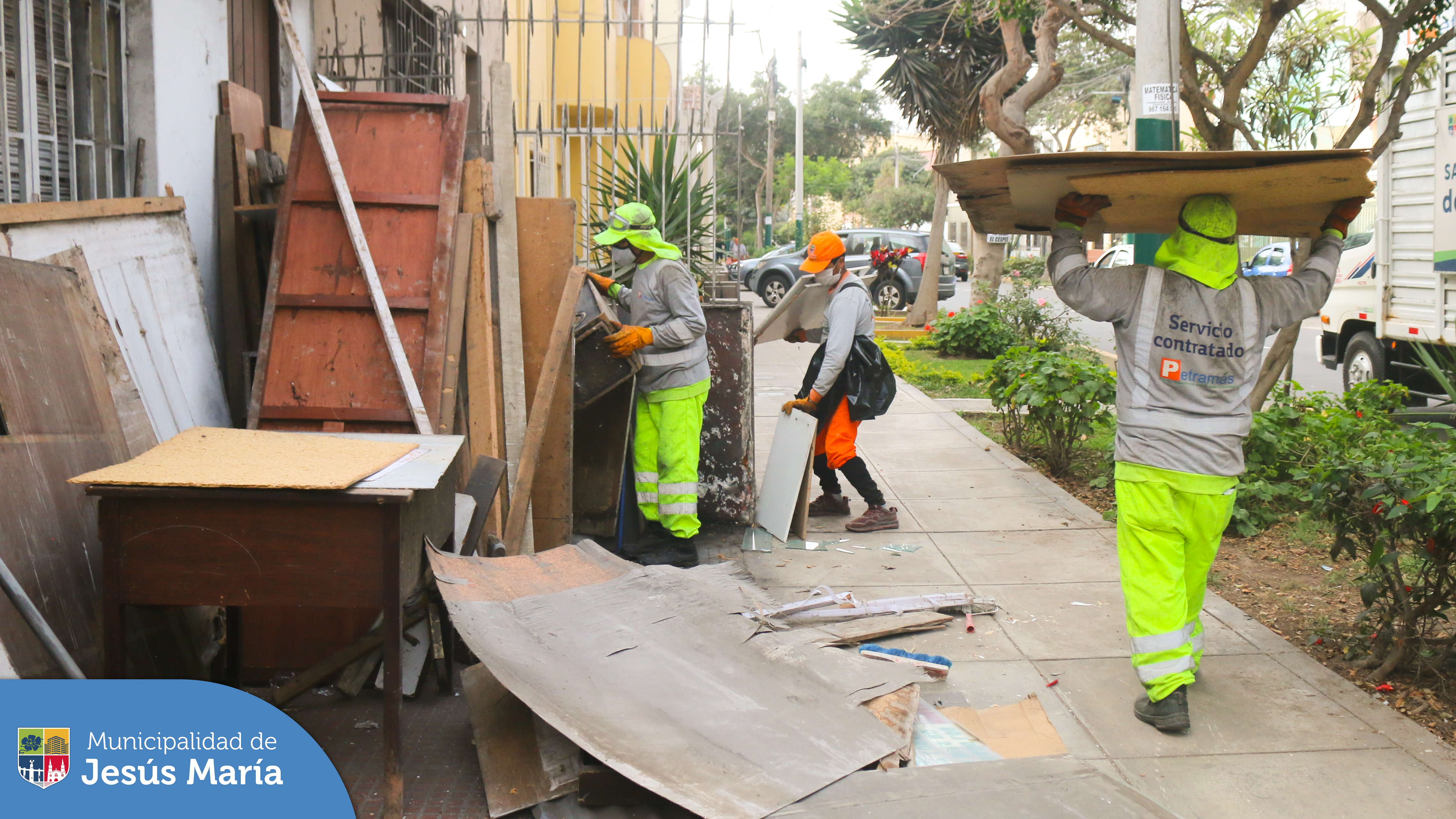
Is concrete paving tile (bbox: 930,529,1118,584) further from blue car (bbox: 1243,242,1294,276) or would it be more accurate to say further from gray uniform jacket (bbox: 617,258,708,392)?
blue car (bbox: 1243,242,1294,276)

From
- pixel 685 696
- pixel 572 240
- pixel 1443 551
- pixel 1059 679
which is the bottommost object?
pixel 1059 679

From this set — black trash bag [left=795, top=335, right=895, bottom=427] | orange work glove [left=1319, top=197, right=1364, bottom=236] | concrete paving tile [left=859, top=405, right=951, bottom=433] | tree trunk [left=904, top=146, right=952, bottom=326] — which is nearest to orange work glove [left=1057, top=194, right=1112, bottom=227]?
orange work glove [left=1319, top=197, right=1364, bottom=236]

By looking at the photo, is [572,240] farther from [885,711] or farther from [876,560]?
[885,711]

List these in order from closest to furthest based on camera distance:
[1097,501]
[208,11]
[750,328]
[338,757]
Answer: [338,757], [208,11], [750,328], [1097,501]

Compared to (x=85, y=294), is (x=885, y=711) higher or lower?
lower

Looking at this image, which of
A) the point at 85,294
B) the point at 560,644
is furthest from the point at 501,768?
the point at 85,294

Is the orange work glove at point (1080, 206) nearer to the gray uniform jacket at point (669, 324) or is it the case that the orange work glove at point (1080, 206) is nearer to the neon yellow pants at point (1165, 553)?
the neon yellow pants at point (1165, 553)

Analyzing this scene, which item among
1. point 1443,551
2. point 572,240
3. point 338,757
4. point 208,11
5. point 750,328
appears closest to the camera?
point 338,757

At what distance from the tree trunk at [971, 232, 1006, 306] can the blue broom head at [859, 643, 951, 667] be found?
1204 centimetres

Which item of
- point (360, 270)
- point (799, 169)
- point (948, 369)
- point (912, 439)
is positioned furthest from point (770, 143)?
point (360, 270)

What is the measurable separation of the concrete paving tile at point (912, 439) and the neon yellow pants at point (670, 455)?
11.2ft

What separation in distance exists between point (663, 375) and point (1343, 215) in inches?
118

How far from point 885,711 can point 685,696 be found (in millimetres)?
664

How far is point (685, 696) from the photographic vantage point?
3.29 metres
